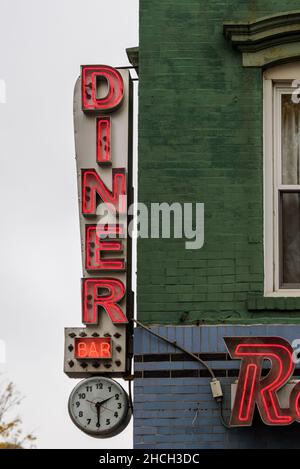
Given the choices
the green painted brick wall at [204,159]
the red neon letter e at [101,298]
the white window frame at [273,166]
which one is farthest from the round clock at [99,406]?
the white window frame at [273,166]

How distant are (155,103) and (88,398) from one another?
3129 mm

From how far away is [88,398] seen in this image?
12.8 meters

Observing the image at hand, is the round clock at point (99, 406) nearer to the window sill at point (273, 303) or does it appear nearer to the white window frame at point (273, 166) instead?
the window sill at point (273, 303)

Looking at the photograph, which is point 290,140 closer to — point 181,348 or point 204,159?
point 204,159

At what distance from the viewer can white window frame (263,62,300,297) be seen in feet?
42.4

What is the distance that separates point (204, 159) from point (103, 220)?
122cm

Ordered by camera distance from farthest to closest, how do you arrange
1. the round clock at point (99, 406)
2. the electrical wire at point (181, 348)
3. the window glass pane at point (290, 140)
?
1. the window glass pane at point (290, 140)
2. the round clock at point (99, 406)
3. the electrical wire at point (181, 348)

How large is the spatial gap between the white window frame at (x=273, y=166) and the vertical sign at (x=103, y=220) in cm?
142

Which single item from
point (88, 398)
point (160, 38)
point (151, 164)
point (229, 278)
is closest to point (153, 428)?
point (88, 398)

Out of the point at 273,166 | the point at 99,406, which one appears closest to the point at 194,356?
the point at 99,406

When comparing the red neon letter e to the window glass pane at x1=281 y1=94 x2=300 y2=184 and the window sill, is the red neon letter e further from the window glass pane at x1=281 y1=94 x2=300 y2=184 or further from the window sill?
the window glass pane at x1=281 y1=94 x2=300 y2=184

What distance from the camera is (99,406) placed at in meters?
12.8

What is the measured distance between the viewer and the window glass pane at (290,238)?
13047 millimetres

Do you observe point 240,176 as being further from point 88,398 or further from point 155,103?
point 88,398
